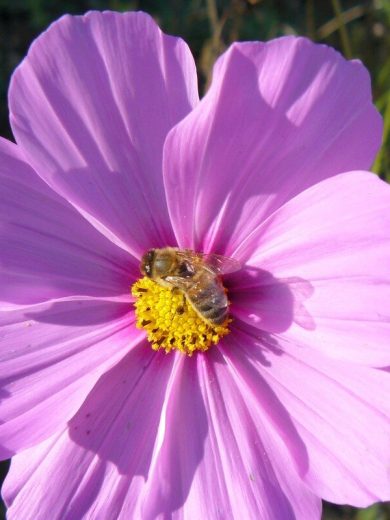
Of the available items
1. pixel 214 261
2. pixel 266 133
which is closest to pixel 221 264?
pixel 214 261

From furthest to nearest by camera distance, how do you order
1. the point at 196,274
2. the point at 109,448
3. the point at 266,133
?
the point at 109,448 < the point at 196,274 < the point at 266,133

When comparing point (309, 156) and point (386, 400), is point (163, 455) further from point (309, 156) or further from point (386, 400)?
point (309, 156)

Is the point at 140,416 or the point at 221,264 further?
the point at 140,416

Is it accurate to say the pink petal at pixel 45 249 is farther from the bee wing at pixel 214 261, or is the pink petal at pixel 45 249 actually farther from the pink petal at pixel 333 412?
the pink petal at pixel 333 412

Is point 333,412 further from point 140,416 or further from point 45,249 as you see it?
point 45,249

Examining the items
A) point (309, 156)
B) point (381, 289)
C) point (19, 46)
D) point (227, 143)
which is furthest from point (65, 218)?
point (19, 46)

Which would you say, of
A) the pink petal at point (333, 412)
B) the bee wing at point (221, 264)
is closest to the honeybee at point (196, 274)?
the bee wing at point (221, 264)
